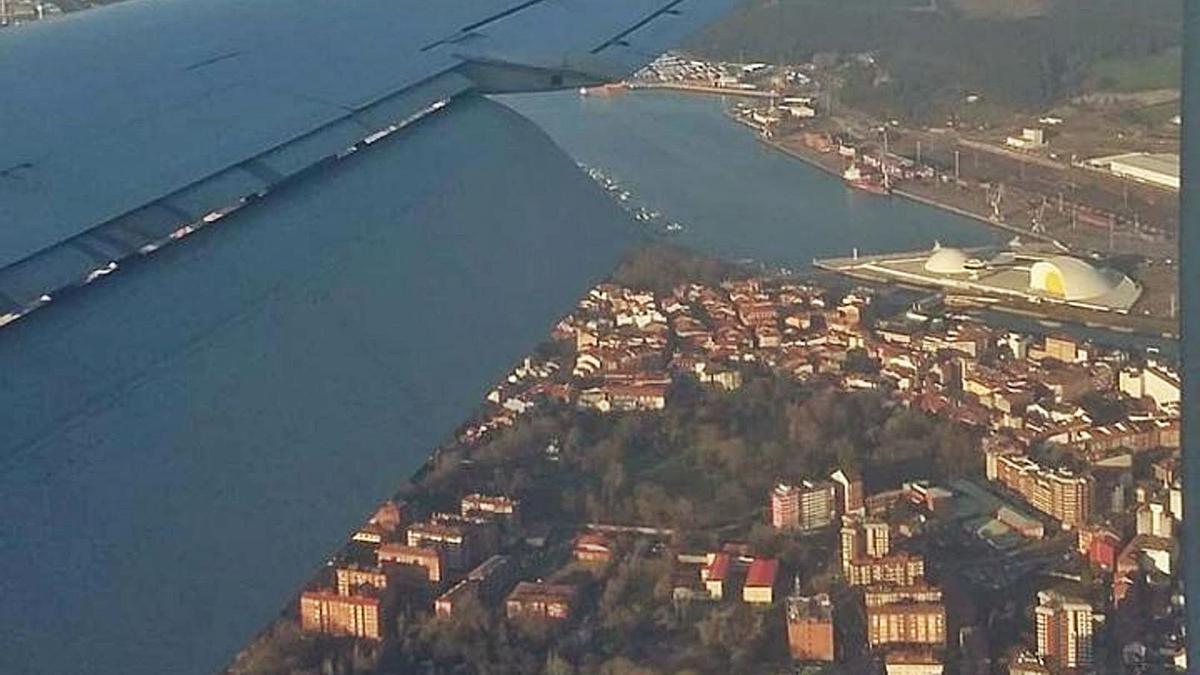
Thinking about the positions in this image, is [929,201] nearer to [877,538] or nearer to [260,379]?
[877,538]

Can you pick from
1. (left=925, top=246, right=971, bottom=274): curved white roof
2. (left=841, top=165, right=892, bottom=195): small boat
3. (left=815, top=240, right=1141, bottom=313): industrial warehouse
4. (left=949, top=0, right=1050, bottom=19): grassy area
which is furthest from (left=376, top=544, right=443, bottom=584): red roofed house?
(left=949, top=0, right=1050, bottom=19): grassy area

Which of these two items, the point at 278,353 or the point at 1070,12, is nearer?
the point at 278,353

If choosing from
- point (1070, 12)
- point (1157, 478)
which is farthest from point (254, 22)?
point (1070, 12)

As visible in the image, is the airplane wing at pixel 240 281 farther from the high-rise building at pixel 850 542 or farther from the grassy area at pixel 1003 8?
the grassy area at pixel 1003 8

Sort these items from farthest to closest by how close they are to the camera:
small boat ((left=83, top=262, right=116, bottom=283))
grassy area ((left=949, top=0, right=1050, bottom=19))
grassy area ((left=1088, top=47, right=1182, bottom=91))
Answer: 1. grassy area ((left=949, top=0, right=1050, bottom=19))
2. grassy area ((left=1088, top=47, right=1182, bottom=91))
3. small boat ((left=83, top=262, right=116, bottom=283))

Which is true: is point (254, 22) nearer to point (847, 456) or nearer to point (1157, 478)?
point (847, 456)

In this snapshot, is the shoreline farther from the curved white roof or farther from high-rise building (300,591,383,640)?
high-rise building (300,591,383,640)

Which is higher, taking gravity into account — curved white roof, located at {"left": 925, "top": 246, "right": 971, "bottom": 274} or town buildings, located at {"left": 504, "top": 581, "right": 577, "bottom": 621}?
town buildings, located at {"left": 504, "top": 581, "right": 577, "bottom": 621}

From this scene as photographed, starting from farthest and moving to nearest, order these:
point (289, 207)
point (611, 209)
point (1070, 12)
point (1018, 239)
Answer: point (1070, 12), point (1018, 239), point (611, 209), point (289, 207)
